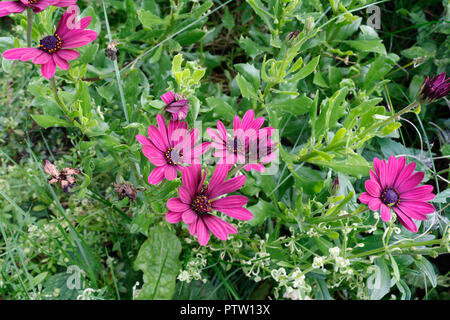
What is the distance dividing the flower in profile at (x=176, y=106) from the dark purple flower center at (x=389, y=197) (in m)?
0.62

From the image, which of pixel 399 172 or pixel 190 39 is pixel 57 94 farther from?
pixel 399 172

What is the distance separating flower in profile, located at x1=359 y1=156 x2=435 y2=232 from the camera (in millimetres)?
1145

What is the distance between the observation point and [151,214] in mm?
1330

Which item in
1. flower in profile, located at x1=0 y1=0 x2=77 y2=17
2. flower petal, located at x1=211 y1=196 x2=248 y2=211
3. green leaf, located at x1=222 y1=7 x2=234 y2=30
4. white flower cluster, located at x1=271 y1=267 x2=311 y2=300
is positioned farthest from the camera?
green leaf, located at x1=222 y1=7 x2=234 y2=30

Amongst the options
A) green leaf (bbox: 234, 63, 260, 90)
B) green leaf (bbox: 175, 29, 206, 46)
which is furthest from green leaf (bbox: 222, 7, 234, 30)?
green leaf (bbox: 234, 63, 260, 90)

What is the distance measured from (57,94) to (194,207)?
52 cm

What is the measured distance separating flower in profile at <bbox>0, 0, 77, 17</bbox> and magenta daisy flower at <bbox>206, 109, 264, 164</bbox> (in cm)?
52

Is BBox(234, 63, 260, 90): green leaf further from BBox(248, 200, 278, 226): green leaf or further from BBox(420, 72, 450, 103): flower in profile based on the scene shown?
BBox(420, 72, 450, 103): flower in profile

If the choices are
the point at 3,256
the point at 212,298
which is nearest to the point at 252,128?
the point at 212,298

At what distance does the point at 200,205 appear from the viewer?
42.6 inches

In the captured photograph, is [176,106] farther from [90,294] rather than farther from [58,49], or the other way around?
[90,294]

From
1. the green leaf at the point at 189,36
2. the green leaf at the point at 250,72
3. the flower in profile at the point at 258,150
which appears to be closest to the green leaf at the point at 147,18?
the green leaf at the point at 189,36

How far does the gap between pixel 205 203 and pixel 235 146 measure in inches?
7.0

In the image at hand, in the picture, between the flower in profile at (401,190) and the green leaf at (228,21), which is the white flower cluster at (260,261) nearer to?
the flower in profile at (401,190)
